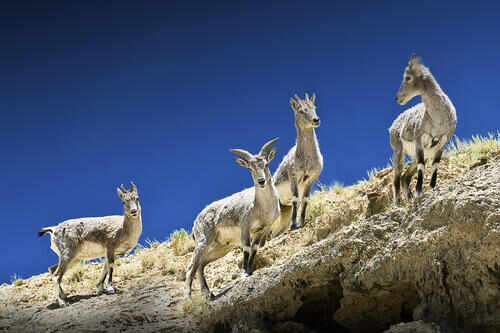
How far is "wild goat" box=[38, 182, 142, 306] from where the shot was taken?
45.0ft

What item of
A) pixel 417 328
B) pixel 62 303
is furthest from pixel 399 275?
pixel 62 303

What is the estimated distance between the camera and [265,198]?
10.6 metres

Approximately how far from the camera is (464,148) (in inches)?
539

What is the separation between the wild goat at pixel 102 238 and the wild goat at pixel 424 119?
6793 mm

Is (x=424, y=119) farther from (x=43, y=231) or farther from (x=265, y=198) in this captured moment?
(x=43, y=231)

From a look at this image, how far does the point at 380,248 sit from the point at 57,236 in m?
9.48

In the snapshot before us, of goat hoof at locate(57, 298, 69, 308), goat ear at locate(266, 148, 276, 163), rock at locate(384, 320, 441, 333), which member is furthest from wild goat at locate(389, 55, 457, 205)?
goat hoof at locate(57, 298, 69, 308)

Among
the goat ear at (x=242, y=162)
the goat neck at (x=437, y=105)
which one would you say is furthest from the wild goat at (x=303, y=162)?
the goat neck at (x=437, y=105)

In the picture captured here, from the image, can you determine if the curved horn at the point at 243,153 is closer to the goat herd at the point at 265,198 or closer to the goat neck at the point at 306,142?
the goat herd at the point at 265,198

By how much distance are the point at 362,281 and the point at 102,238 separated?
8.32 metres

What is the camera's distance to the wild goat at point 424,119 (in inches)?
364

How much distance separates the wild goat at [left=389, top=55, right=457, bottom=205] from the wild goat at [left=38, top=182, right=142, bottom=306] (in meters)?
6.79

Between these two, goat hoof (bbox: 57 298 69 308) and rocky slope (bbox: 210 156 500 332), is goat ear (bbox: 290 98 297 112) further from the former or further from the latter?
goat hoof (bbox: 57 298 69 308)

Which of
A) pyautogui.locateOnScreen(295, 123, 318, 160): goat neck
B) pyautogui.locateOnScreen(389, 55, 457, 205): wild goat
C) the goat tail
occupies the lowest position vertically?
pyautogui.locateOnScreen(389, 55, 457, 205): wild goat
